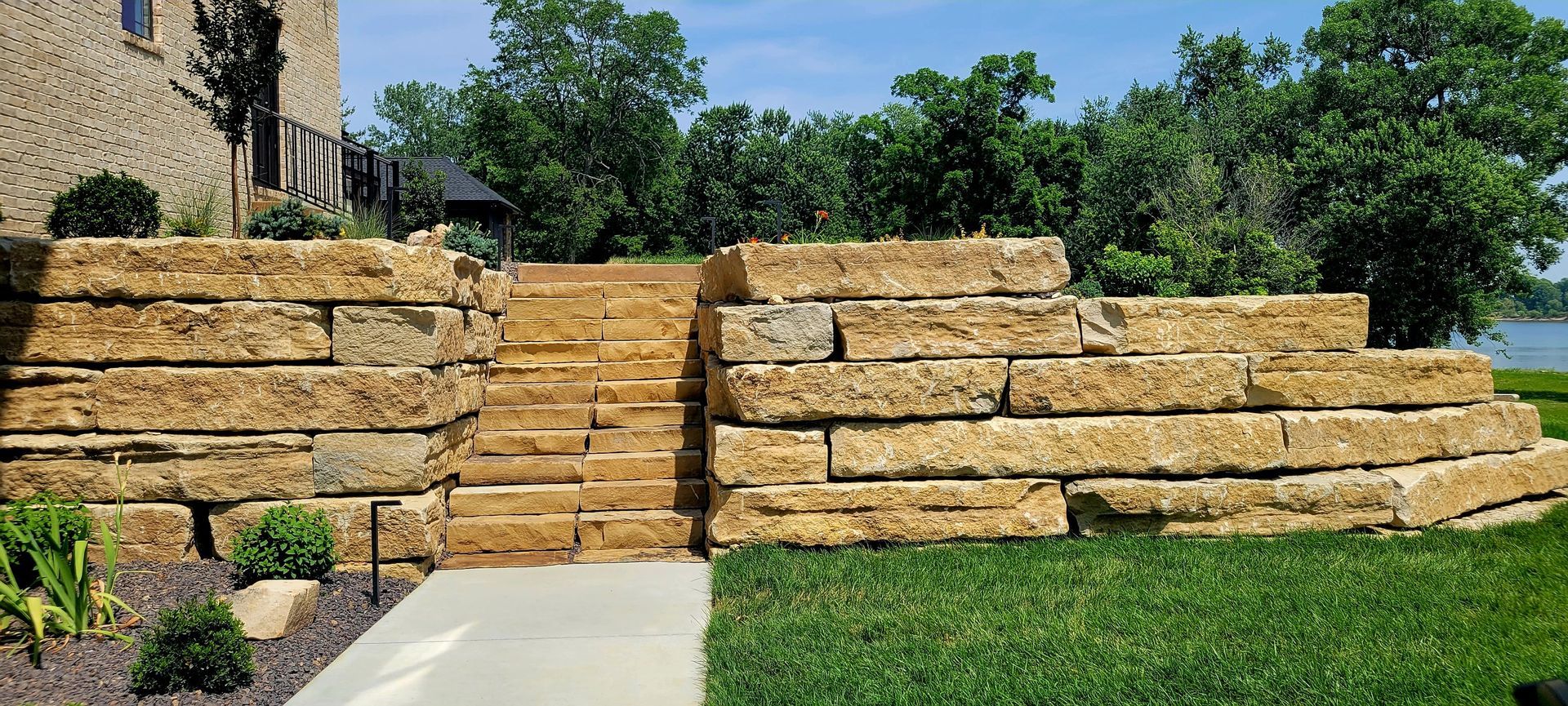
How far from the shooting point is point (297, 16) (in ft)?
47.1

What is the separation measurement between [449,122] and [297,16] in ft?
173

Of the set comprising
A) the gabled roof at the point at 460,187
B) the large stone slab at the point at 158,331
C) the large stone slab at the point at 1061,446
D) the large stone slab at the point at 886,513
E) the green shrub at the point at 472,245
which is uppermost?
the gabled roof at the point at 460,187

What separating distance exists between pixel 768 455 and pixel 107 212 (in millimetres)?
6630

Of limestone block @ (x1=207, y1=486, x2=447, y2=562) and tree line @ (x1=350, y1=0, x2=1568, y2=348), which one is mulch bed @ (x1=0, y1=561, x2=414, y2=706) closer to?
limestone block @ (x1=207, y1=486, x2=447, y2=562)

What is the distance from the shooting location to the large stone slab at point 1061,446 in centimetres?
568

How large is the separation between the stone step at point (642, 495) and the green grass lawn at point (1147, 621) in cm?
88

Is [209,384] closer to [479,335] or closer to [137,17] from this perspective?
[479,335]

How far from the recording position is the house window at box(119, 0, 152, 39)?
33.6 ft

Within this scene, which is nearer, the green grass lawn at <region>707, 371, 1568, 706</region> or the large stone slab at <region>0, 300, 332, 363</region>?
the green grass lawn at <region>707, 371, 1568, 706</region>

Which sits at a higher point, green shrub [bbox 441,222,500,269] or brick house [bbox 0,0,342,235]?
brick house [bbox 0,0,342,235]

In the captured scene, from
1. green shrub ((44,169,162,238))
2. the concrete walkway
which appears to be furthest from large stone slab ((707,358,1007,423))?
green shrub ((44,169,162,238))

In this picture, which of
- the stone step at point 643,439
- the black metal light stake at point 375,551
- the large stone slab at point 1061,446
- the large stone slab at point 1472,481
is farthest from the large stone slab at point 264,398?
the large stone slab at point 1472,481

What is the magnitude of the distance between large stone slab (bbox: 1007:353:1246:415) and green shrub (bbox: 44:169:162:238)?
24.0ft

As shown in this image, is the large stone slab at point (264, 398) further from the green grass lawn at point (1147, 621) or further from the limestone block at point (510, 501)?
the green grass lawn at point (1147, 621)
